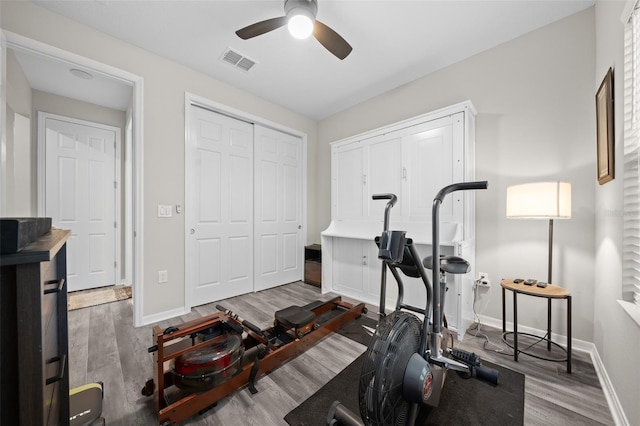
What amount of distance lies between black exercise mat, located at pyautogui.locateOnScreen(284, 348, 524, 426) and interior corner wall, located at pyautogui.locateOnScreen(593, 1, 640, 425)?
49 cm

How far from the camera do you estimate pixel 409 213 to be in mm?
2865

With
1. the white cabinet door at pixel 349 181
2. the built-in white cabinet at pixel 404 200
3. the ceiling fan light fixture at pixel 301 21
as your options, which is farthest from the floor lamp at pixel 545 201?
the ceiling fan light fixture at pixel 301 21

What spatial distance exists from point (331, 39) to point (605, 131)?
6.84 ft

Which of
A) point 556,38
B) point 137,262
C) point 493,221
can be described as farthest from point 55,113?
point 556,38

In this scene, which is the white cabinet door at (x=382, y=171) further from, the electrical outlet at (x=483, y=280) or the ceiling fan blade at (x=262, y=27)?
the ceiling fan blade at (x=262, y=27)

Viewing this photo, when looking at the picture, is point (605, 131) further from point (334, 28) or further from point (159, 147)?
point (159, 147)

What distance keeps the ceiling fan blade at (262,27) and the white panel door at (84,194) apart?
10.5 feet

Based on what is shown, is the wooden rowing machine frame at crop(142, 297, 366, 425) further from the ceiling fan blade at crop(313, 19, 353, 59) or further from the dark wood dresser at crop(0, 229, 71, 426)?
the ceiling fan blade at crop(313, 19, 353, 59)

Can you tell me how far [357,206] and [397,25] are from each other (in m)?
2.01

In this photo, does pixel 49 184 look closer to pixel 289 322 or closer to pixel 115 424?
pixel 115 424

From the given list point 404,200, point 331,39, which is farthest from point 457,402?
point 331,39

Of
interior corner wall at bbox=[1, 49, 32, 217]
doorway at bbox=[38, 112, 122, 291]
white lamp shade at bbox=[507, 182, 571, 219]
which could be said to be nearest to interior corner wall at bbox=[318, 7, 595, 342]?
white lamp shade at bbox=[507, 182, 571, 219]

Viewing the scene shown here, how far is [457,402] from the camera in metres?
1.49

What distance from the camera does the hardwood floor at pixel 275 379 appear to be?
4.56 feet
